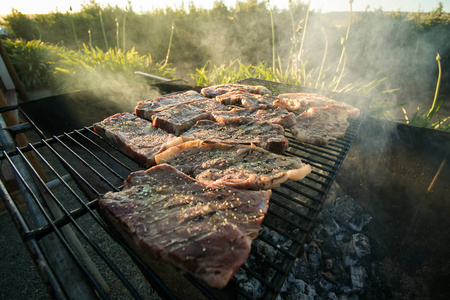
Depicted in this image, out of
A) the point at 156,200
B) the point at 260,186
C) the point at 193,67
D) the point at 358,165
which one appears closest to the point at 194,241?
the point at 156,200

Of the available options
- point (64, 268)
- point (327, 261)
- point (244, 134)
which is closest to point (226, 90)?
point (244, 134)

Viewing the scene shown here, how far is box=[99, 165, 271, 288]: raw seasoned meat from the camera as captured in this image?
1319mm

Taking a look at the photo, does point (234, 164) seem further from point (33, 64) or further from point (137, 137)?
point (33, 64)

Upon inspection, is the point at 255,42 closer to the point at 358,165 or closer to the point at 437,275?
the point at 358,165

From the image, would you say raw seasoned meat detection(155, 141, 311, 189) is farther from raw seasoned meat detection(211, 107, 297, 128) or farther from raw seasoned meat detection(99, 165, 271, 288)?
raw seasoned meat detection(211, 107, 297, 128)

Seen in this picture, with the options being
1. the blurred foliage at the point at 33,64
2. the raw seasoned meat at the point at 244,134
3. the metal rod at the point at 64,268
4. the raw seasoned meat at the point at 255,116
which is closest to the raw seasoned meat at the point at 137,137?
the raw seasoned meat at the point at 244,134

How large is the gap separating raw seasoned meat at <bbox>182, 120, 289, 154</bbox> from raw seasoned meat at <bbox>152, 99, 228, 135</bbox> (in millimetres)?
138

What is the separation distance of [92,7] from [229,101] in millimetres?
16584

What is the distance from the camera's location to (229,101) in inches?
152

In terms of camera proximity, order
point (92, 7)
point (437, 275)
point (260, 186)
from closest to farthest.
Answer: point (260, 186) < point (437, 275) < point (92, 7)

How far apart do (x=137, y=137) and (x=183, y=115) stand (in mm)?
725

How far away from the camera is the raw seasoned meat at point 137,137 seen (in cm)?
254

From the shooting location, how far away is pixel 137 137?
282 cm

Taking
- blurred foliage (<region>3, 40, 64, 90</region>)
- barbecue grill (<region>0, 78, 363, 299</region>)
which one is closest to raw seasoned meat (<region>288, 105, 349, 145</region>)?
barbecue grill (<region>0, 78, 363, 299</region>)
